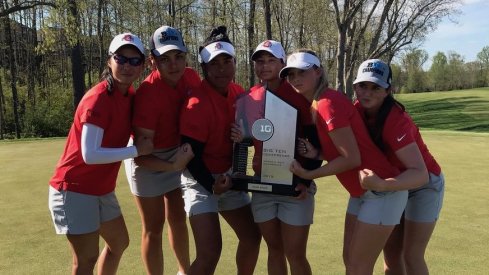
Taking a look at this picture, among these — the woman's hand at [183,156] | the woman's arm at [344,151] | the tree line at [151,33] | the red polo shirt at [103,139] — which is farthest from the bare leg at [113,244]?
the tree line at [151,33]

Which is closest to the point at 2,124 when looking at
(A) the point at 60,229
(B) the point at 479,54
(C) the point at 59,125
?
(C) the point at 59,125

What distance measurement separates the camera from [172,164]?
3.06 m

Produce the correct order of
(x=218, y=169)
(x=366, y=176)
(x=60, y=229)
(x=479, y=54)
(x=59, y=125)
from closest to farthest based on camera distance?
(x=366, y=176), (x=60, y=229), (x=218, y=169), (x=59, y=125), (x=479, y=54)

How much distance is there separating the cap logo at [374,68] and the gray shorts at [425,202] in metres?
0.95

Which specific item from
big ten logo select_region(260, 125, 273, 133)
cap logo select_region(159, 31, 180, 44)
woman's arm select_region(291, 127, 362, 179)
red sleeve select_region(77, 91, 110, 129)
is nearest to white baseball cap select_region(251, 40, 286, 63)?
big ten logo select_region(260, 125, 273, 133)

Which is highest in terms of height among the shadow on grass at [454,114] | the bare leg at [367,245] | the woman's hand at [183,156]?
the woman's hand at [183,156]

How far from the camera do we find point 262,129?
299 centimetres

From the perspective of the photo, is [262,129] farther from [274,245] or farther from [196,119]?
[274,245]

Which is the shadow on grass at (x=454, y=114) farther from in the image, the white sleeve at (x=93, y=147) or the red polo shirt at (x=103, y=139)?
the white sleeve at (x=93, y=147)

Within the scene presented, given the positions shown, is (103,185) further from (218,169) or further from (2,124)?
(2,124)

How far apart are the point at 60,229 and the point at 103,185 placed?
15.6 inches

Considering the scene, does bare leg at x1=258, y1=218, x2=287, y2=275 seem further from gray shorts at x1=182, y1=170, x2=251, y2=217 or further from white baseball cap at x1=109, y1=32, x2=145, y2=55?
white baseball cap at x1=109, y1=32, x2=145, y2=55

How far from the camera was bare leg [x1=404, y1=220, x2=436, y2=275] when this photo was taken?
122 inches

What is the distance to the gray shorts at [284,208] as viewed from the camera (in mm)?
3057
